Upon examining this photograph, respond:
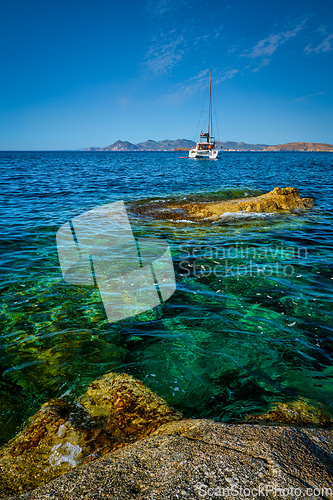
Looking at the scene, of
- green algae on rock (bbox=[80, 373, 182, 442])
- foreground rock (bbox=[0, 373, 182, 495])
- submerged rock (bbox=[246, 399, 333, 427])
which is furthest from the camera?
submerged rock (bbox=[246, 399, 333, 427])

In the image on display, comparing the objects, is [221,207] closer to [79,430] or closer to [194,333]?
[194,333]

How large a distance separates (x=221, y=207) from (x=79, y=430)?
35.6 ft

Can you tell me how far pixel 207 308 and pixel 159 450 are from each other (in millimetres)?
3062

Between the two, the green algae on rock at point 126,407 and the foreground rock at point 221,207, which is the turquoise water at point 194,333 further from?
the foreground rock at point 221,207

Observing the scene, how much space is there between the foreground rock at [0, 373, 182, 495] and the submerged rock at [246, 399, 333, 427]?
89cm

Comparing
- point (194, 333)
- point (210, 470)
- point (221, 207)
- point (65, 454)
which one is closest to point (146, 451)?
point (210, 470)

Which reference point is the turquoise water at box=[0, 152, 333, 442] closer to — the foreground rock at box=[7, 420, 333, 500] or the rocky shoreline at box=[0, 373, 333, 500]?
the rocky shoreline at box=[0, 373, 333, 500]

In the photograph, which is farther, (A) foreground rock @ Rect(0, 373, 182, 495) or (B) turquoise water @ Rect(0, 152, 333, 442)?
(B) turquoise water @ Rect(0, 152, 333, 442)

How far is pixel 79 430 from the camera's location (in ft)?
8.27

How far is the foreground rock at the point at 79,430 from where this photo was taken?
7.15ft

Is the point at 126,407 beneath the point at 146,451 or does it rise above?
beneath

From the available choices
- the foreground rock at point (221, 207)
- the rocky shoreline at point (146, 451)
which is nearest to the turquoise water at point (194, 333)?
the rocky shoreline at point (146, 451)

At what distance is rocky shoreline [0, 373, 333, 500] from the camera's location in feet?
5.26

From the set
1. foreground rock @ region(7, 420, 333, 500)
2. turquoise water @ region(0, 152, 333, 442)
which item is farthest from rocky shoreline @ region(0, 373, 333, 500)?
turquoise water @ region(0, 152, 333, 442)
